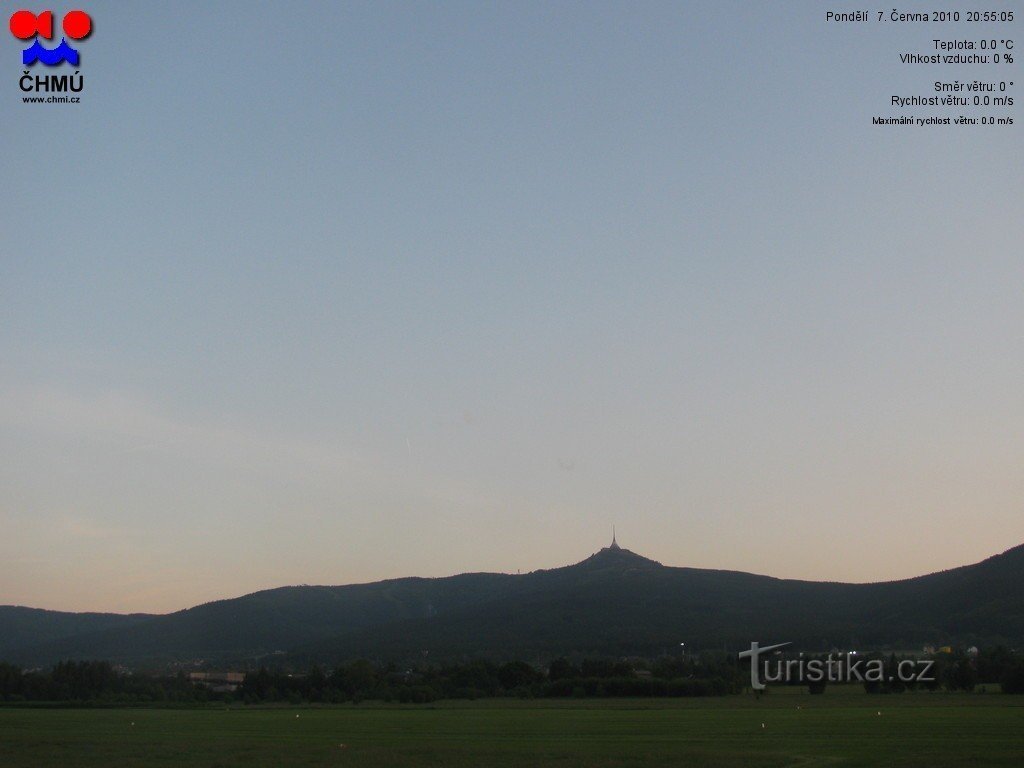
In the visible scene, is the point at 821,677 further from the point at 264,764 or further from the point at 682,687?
the point at 264,764

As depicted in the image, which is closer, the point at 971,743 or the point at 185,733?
the point at 971,743

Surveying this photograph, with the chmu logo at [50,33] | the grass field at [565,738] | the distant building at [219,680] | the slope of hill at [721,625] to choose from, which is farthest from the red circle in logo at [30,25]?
the slope of hill at [721,625]

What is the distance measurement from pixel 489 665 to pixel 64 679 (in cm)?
4394

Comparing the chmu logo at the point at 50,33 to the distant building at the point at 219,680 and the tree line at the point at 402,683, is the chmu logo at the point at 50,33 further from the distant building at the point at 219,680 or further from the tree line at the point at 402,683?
the distant building at the point at 219,680

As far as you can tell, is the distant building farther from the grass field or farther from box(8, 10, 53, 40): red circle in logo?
box(8, 10, 53, 40): red circle in logo

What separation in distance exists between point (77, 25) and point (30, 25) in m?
1.42

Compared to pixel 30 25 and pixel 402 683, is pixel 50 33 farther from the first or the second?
pixel 402 683

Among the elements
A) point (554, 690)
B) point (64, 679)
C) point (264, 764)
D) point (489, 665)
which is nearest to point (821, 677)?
point (554, 690)

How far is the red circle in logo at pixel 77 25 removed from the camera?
3259 centimetres

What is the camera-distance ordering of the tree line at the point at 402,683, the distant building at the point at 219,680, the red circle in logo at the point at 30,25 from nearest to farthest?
the red circle in logo at the point at 30,25 → the tree line at the point at 402,683 → the distant building at the point at 219,680

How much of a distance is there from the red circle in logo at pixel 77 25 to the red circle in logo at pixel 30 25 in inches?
25.6

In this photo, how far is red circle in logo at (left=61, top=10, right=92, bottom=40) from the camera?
3259 centimetres

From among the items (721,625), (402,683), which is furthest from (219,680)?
(721,625)

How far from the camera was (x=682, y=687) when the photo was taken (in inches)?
4050
